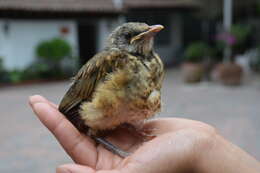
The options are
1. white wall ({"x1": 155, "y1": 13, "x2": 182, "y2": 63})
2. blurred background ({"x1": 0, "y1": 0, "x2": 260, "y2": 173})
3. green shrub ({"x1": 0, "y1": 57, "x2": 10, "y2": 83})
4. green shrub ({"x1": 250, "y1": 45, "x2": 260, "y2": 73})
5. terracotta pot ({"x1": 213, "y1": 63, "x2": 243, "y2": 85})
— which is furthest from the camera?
white wall ({"x1": 155, "y1": 13, "x2": 182, "y2": 63})

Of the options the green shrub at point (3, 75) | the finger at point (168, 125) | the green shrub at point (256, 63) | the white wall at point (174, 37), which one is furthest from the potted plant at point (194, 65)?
the finger at point (168, 125)

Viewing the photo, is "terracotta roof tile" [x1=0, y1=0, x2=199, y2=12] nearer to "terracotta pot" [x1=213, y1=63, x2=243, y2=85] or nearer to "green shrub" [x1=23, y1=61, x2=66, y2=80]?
"green shrub" [x1=23, y1=61, x2=66, y2=80]

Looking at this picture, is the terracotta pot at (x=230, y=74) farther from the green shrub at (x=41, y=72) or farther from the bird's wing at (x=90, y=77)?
the bird's wing at (x=90, y=77)

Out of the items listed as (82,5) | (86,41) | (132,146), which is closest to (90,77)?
(132,146)

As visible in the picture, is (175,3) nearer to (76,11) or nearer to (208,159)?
(76,11)

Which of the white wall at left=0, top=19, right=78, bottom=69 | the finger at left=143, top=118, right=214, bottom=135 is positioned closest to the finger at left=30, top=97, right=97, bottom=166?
the finger at left=143, top=118, right=214, bottom=135

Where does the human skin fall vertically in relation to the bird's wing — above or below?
below
